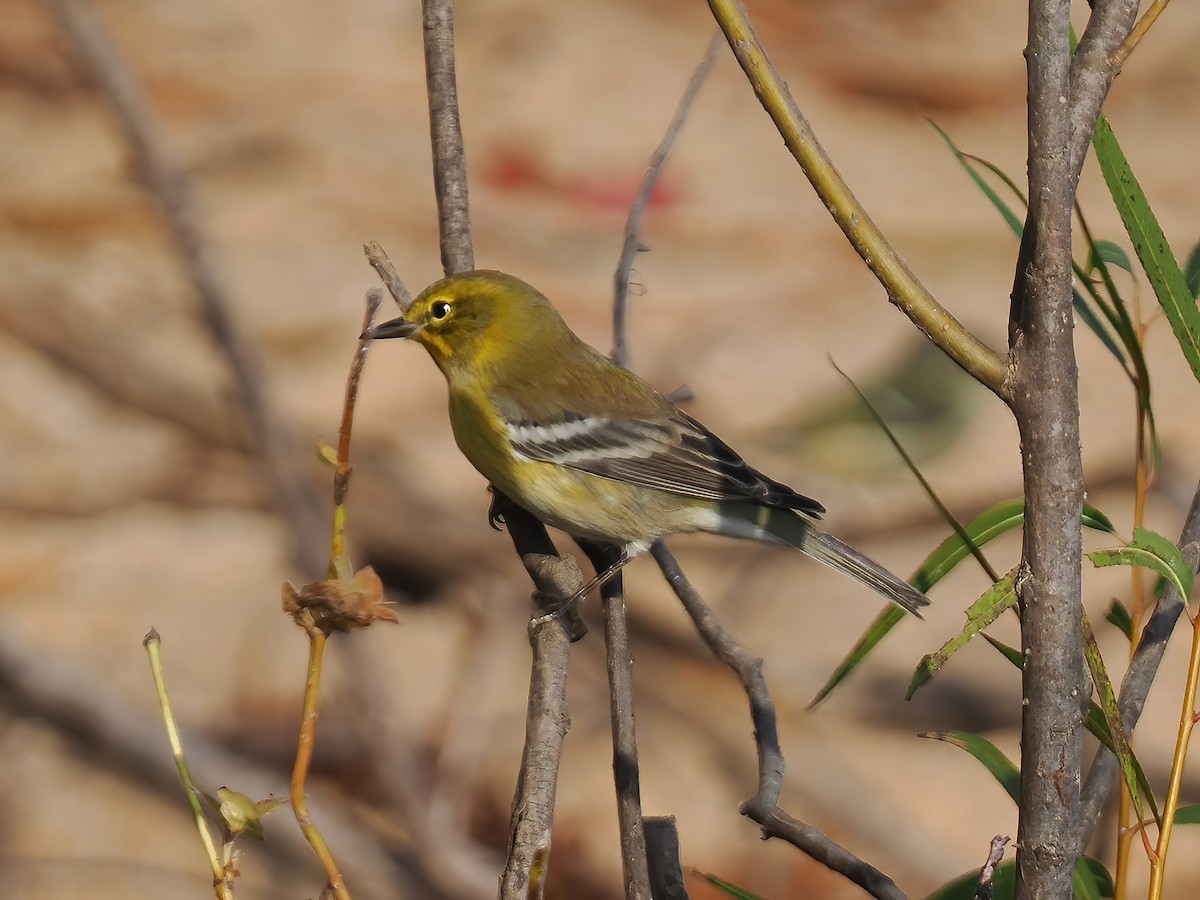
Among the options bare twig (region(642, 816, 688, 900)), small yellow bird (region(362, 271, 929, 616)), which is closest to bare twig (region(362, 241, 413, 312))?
small yellow bird (region(362, 271, 929, 616))

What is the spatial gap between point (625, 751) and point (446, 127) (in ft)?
4.35

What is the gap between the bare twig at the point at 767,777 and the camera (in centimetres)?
154

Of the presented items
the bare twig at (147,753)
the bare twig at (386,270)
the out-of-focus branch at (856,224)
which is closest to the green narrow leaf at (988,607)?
the out-of-focus branch at (856,224)

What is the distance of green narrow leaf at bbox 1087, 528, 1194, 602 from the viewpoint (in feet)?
4.65

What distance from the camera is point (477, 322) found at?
359 cm

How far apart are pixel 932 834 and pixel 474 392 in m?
2.59

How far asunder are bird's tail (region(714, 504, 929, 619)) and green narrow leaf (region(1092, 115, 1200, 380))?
4.90 feet

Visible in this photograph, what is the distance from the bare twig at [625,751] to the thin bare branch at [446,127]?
0.84m

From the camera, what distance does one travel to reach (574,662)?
516 cm

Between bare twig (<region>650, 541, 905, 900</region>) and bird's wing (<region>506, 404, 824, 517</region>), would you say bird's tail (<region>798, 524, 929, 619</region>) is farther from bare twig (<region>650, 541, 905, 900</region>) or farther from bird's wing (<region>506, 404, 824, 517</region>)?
bare twig (<region>650, 541, 905, 900</region>)

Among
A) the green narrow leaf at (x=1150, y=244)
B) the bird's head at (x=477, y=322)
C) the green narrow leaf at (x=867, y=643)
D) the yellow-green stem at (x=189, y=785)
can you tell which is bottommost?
the yellow-green stem at (x=189, y=785)

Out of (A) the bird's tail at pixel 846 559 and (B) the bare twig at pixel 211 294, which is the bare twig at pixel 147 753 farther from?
(A) the bird's tail at pixel 846 559

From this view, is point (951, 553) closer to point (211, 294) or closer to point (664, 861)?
point (664, 861)

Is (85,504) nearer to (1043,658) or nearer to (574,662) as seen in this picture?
(574,662)
